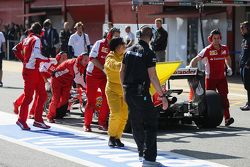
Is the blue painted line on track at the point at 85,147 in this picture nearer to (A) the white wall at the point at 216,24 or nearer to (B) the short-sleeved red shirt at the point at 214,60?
(B) the short-sleeved red shirt at the point at 214,60

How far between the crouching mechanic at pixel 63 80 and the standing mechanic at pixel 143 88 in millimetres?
4142

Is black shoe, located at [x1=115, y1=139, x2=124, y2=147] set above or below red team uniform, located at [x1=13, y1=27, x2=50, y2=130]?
below

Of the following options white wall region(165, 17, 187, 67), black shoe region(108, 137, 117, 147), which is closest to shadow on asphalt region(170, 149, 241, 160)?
black shoe region(108, 137, 117, 147)

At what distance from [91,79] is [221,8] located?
1379 centimetres

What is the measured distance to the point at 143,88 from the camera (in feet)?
27.6

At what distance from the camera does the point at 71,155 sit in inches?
367

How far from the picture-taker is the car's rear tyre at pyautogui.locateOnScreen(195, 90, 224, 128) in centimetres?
1166

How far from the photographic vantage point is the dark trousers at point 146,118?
8.27 metres

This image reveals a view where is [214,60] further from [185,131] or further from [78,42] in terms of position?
[78,42]

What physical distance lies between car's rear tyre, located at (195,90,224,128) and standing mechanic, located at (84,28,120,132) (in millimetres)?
1749

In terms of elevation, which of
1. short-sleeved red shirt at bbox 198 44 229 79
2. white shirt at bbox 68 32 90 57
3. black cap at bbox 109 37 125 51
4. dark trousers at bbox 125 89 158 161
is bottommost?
dark trousers at bbox 125 89 158 161

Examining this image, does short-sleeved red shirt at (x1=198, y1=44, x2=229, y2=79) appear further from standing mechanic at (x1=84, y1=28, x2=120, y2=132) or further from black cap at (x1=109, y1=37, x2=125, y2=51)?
black cap at (x1=109, y1=37, x2=125, y2=51)

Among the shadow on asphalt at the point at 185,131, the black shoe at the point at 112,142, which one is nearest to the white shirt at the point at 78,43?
the shadow on asphalt at the point at 185,131

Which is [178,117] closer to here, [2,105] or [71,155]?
[71,155]
